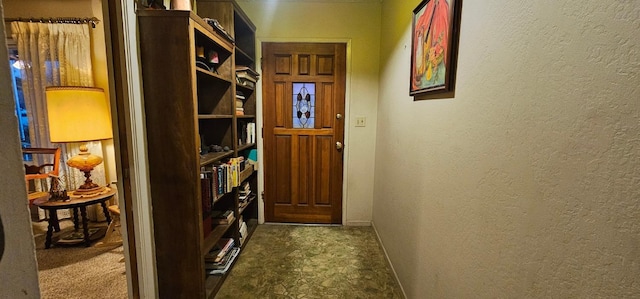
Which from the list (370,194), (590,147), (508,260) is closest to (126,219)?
(508,260)

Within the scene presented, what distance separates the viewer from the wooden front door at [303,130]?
283 cm

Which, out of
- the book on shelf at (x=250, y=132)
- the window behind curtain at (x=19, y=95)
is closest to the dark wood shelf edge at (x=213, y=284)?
the book on shelf at (x=250, y=132)

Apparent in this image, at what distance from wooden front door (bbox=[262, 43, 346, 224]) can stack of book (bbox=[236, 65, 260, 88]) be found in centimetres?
23

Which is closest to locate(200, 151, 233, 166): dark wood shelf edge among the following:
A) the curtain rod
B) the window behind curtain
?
the curtain rod

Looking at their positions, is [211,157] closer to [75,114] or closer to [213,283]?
[213,283]

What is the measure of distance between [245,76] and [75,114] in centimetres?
131

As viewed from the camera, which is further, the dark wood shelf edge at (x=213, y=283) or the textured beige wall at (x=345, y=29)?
the textured beige wall at (x=345, y=29)

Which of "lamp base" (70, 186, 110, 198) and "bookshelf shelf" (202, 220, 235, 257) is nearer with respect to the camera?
"bookshelf shelf" (202, 220, 235, 257)

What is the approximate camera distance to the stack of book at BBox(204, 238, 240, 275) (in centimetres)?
201

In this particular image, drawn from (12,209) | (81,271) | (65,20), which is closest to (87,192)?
(81,271)

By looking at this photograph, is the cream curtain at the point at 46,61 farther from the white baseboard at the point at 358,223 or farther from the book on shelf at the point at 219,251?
the white baseboard at the point at 358,223

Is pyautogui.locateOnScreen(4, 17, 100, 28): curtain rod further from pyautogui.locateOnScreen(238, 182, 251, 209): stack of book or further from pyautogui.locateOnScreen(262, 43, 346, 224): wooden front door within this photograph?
pyautogui.locateOnScreen(238, 182, 251, 209): stack of book

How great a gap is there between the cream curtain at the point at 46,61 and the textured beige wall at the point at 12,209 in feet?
10.2

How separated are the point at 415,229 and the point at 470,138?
2.58 feet
